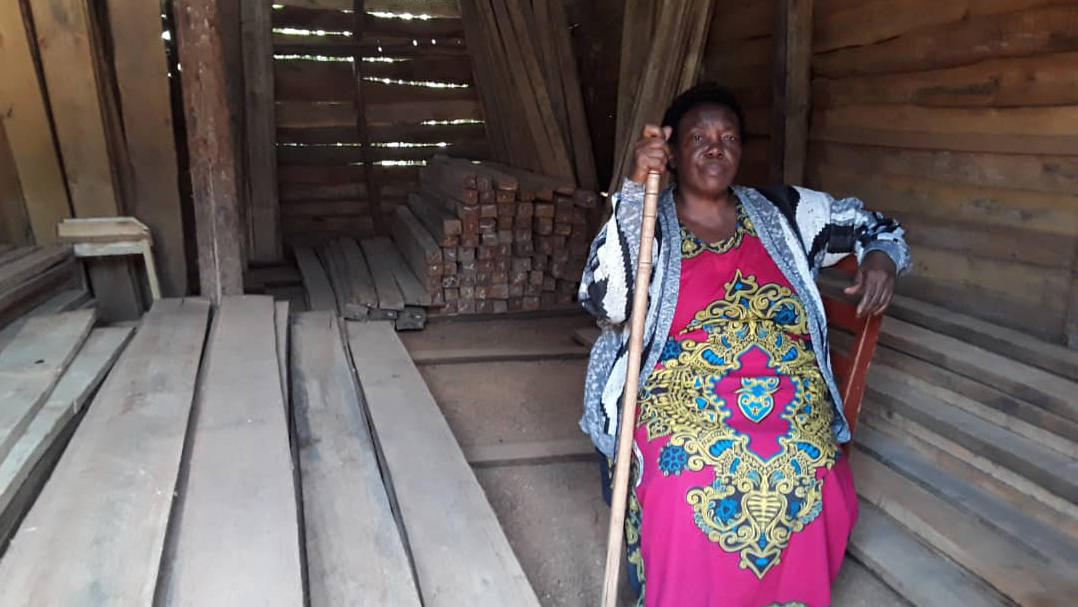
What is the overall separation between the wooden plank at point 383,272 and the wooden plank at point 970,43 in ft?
8.70

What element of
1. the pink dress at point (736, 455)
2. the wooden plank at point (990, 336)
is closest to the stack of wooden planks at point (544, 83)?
the wooden plank at point (990, 336)

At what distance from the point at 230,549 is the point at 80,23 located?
3493 mm

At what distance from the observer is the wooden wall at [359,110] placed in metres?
6.27

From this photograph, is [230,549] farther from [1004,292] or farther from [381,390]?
[1004,292]

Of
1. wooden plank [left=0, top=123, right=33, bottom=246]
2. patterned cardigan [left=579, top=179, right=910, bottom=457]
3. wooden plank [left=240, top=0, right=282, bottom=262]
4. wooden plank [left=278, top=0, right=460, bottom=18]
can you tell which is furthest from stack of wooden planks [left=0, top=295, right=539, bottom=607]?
wooden plank [left=278, top=0, right=460, bottom=18]

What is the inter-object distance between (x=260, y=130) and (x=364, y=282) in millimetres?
1732

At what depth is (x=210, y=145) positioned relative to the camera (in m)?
3.94

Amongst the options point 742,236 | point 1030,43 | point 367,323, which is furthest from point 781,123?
point 367,323

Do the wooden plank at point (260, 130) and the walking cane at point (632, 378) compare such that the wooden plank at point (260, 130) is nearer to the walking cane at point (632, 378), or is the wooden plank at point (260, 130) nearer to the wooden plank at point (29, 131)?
the wooden plank at point (29, 131)

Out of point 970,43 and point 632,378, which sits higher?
point 970,43

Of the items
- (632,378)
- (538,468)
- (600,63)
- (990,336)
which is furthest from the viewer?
(600,63)

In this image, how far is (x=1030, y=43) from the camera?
2.72 metres

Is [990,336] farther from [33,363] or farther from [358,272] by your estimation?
[358,272]

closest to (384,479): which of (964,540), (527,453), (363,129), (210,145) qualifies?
(527,453)
